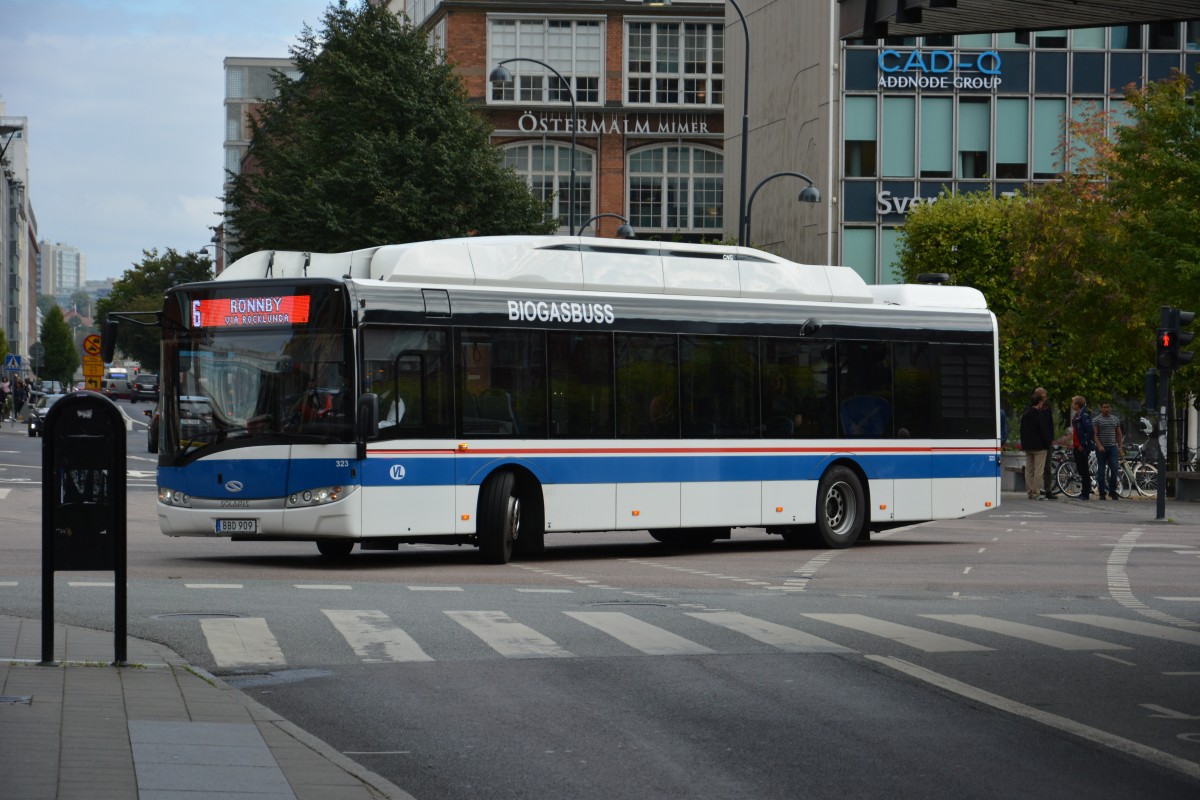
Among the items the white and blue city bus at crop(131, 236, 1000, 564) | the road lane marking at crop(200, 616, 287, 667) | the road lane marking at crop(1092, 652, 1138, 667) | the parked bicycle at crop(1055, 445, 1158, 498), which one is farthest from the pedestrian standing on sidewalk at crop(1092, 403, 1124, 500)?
the road lane marking at crop(200, 616, 287, 667)

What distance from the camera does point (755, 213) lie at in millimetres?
63844

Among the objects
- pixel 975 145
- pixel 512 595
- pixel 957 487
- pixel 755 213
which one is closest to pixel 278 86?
pixel 755 213

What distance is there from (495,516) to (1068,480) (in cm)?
2200

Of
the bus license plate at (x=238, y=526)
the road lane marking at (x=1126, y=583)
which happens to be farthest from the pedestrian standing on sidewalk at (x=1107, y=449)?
the bus license plate at (x=238, y=526)

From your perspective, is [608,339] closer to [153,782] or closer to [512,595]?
[512,595]

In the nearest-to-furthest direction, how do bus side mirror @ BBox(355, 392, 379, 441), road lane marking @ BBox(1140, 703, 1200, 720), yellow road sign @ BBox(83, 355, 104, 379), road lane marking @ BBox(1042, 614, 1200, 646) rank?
road lane marking @ BBox(1140, 703, 1200, 720), road lane marking @ BBox(1042, 614, 1200, 646), bus side mirror @ BBox(355, 392, 379, 441), yellow road sign @ BBox(83, 355, 104, 379)

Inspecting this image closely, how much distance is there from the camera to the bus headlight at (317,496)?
17078 mm

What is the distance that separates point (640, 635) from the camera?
1206cm

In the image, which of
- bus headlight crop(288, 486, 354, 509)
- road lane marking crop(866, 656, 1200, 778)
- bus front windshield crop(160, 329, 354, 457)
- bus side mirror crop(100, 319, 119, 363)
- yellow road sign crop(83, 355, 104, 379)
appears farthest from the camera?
yellow road sign crop(83, 355, 104, 379)

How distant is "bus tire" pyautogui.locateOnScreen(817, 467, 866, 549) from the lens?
840 inches

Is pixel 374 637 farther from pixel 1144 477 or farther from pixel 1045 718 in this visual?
pixel 1144 477

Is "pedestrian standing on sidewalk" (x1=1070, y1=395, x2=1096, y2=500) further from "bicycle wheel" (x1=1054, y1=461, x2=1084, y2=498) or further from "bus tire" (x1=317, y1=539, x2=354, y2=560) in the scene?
"bus tire" (x1=317, y1=539, x2=354, y2=560)

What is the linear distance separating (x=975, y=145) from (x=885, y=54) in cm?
410

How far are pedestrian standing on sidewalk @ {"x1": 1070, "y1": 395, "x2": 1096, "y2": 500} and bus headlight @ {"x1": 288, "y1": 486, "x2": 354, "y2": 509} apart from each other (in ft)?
70.9
